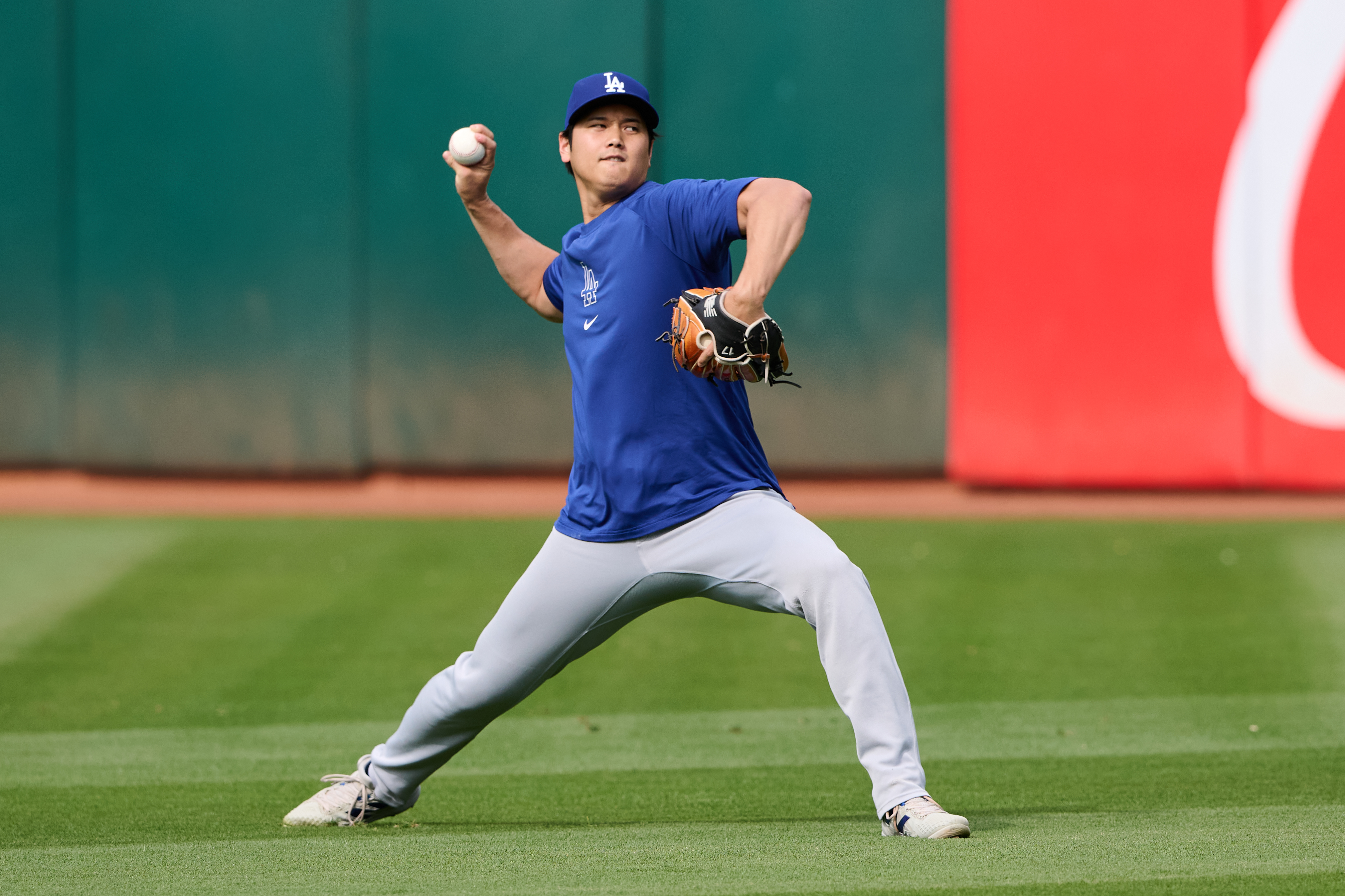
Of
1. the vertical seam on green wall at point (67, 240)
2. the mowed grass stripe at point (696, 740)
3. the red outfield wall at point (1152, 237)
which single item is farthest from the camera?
the vertical seam on green wall at point (67, 240)

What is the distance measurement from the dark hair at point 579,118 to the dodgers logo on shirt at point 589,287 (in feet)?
0.84

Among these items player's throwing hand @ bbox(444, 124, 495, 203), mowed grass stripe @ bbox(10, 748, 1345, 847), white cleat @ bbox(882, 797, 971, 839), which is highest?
player's throwing hand @ bbox(444, 124, 495, 203)

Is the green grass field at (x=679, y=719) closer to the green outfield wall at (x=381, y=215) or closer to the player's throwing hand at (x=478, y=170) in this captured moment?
the green outfield wall at (x=381, y=215)

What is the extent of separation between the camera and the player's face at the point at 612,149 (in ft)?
13.7

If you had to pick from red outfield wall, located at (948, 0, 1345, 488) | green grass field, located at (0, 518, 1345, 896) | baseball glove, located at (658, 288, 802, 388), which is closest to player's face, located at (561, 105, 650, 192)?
baseball glove, located at (658, 288, 802, 388)

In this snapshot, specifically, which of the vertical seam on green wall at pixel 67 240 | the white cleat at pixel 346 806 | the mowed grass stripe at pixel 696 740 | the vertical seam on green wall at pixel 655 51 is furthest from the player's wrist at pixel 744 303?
the vertical seam on green wall at pixel 67 240

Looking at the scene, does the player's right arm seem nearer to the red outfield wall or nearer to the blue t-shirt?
the blue t-shirt

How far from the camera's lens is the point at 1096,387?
10.5 meters

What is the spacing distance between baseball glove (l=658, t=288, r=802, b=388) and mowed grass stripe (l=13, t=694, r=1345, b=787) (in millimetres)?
2311

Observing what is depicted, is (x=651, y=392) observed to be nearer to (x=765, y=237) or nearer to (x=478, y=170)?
(x=765, y=237)

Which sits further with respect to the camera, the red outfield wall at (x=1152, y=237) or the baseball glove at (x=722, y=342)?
the red outfield wall at (x=1152, y=237)

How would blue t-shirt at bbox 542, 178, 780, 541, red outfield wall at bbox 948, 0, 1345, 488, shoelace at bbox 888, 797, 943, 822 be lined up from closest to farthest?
shoelace at bbox 888, 797, 943, 822, blue t-shirt at bbox 542, 178, 780, 541, red outfield wall at bbox 948, 0, 1345, 488

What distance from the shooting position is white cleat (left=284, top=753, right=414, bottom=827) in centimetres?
443

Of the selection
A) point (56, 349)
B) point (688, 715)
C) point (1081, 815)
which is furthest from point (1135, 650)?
point (56, 349)
